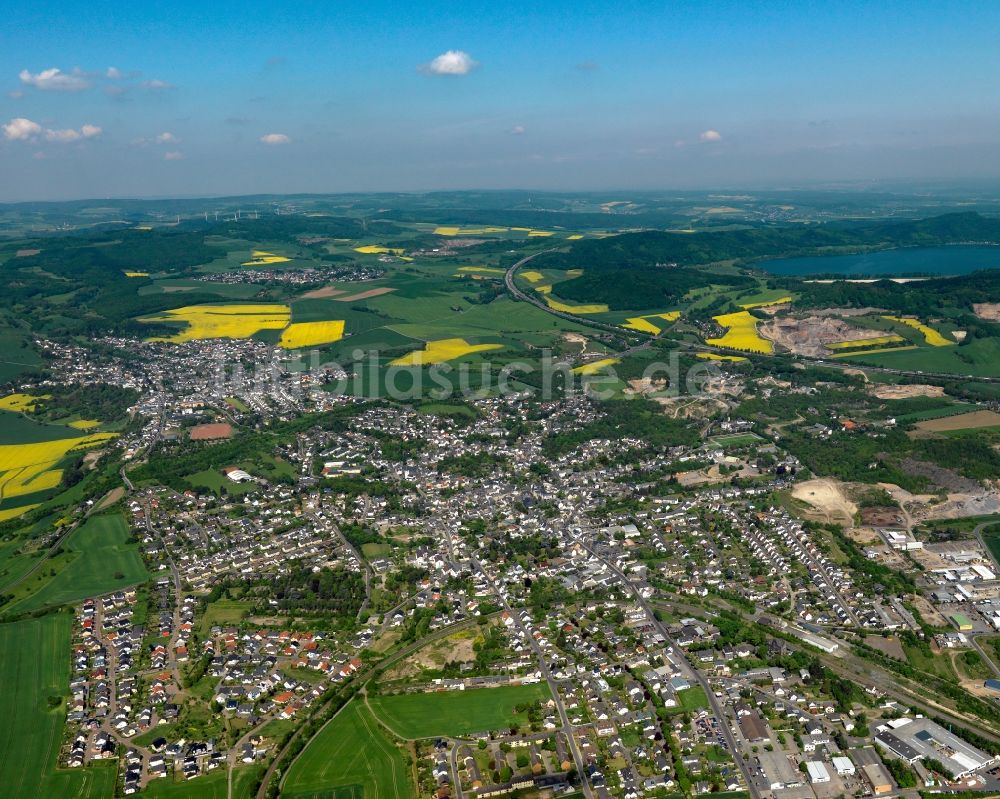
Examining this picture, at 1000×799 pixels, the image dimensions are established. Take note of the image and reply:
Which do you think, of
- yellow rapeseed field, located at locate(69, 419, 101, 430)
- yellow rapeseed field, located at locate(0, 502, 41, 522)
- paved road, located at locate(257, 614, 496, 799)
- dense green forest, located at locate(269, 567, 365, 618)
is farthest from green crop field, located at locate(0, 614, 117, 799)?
yellow rapeseed field, located at locate(69, 419, 101, 430)

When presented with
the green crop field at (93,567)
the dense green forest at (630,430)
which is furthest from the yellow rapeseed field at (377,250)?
the green crop field at (93,567)

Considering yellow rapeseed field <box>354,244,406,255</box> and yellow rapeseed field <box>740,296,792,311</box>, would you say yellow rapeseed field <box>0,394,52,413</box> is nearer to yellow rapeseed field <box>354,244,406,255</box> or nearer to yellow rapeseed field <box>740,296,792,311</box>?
yellow rapeseed field <box>740,296,792,311</box>

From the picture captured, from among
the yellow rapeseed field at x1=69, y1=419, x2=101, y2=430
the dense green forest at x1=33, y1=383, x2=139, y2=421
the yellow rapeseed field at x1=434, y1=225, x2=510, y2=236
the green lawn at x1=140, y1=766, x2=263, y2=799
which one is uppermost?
the yellow rapeseed field at x1=434, y1=225, x2=510, y2=236

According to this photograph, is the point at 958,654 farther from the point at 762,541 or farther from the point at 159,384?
the point at 159,384

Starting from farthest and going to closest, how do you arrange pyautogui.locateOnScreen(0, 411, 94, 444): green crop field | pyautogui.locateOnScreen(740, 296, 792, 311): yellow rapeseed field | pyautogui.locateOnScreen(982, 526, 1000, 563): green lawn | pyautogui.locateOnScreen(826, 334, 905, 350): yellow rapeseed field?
pyautogui.locateOnScreen(740, 296, 792, 311): yellow rapeseed field → pyautogui.locateOnScreen(826, 334, 905, 350): yellow rapeseed field → pyautogui.locateOnScreen(0, 411, 94, 444): green crop field → pyautogui.locateOnScreen(982, 526, 1000, 563): green lawn

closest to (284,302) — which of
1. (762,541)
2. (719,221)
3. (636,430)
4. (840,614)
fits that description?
(636,430)

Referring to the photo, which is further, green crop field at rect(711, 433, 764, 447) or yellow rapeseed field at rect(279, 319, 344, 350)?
yellow rapeseed field at rect(279, 319, 344, 350)

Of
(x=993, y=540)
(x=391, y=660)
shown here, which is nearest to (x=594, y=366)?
(x=993, y=540)
